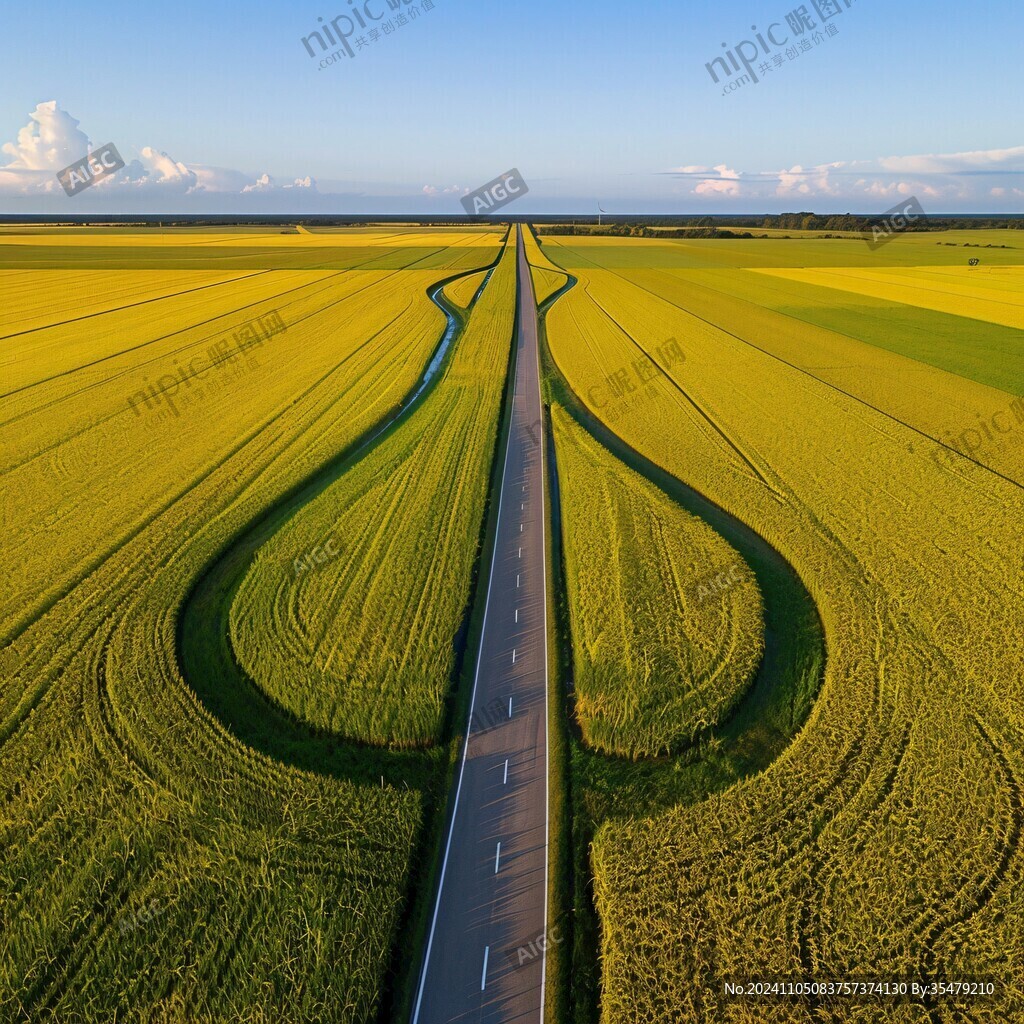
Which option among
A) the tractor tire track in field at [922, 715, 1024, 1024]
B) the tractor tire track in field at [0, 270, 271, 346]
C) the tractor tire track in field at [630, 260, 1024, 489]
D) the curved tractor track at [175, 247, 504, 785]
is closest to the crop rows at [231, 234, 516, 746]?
the curved tractor track at [175, 247, 504, 785]

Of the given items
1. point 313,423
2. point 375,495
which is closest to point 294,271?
point 313,423

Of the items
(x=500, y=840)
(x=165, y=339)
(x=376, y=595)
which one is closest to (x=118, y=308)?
(x=165, y=339)

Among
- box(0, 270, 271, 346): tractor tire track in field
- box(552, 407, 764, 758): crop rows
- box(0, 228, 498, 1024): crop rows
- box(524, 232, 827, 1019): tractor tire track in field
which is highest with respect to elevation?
box(0, 270, 271, 346): tractor tire track in field

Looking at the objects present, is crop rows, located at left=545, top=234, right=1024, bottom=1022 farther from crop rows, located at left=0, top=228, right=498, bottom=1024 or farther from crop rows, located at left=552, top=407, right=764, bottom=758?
crop rows, located at left=0, top=228, right=498, bottom=1024

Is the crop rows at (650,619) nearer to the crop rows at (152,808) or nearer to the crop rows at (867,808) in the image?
the crop rows at (867,808)

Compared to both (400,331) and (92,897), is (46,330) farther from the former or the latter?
(92,897)

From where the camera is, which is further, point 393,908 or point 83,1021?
point 393,908

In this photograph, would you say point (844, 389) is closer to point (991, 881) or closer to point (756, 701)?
point (756, 701)
